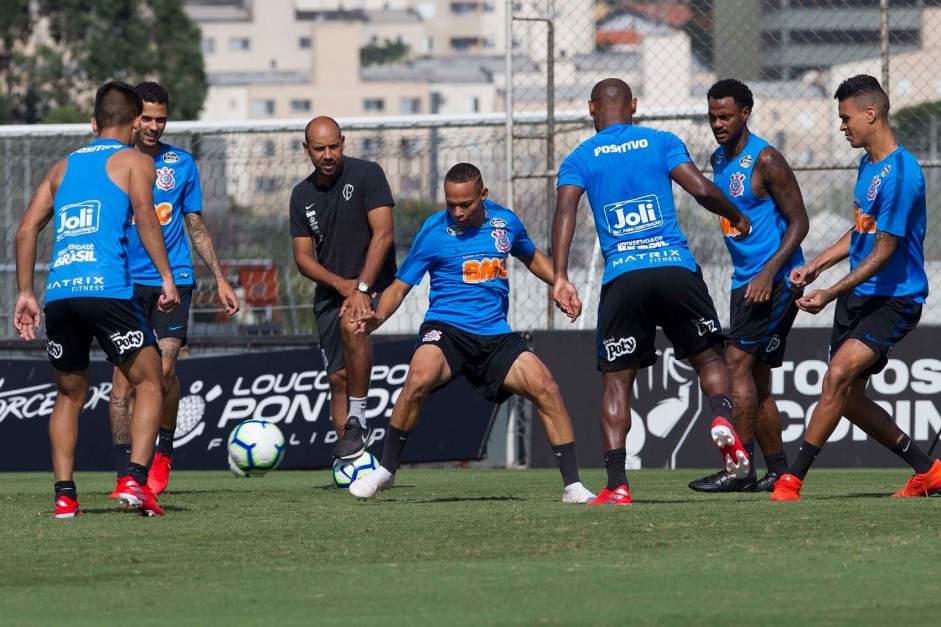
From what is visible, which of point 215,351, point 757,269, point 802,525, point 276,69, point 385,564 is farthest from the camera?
point 276,69

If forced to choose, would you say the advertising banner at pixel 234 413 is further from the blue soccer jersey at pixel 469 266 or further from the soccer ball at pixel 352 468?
the blue soccer jersey at pixel 469 266

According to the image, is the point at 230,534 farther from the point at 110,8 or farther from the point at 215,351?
the point at 110,8

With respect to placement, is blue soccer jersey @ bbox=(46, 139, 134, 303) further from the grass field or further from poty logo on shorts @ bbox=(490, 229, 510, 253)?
poty logo on shorts @ bbox=(490, 229, 510, 253)

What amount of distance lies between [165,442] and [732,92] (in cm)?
395

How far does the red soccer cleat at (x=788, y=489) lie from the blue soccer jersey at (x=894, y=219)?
1053 millimetres

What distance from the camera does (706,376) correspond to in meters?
8.11

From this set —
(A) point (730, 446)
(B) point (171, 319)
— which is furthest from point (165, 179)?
(A) point (730, 446)

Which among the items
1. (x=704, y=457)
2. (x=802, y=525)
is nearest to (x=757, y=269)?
(x=802, y=525)

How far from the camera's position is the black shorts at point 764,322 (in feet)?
29.8

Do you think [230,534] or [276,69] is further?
[276,69]

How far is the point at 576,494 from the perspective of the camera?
26.3 feet

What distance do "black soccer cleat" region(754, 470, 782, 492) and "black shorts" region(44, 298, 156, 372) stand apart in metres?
3.72

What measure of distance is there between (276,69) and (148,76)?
72.3 meters

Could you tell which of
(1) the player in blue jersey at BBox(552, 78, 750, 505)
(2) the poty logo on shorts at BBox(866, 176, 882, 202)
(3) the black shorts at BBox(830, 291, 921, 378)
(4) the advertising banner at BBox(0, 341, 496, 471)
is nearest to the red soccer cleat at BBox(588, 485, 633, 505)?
(1) the player in blue jersey at BBox(552, 78, 750, 505)
